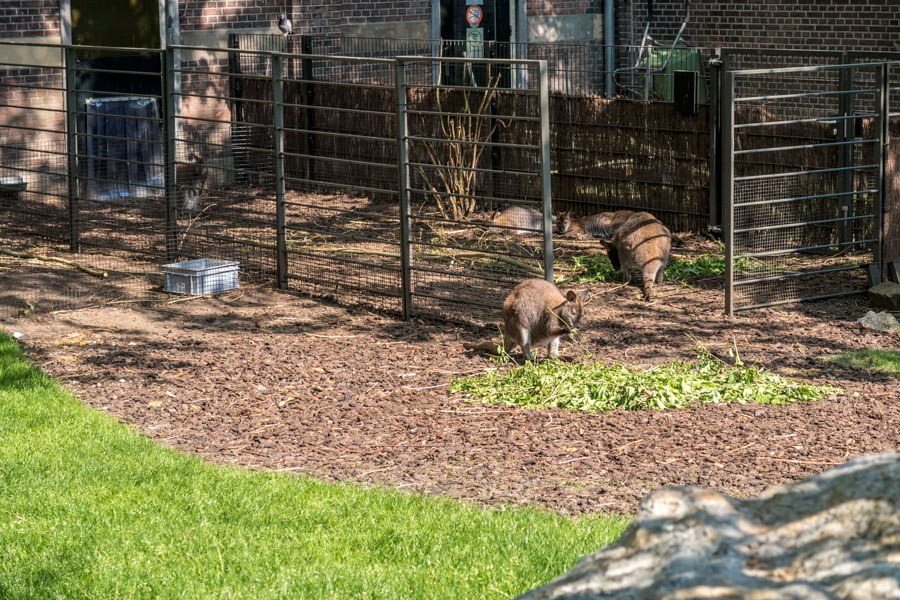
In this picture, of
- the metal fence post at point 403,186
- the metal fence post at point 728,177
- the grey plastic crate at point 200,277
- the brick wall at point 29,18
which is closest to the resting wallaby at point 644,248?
the metal fence post at point 728,177

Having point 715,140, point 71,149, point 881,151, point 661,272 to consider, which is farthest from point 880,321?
point 71,149

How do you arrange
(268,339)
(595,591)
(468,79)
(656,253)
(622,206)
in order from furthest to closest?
(468,79), (622,206), (656,253), (268,339), (595,591)

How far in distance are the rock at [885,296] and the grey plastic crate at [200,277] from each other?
627cm

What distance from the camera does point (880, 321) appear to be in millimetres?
10008

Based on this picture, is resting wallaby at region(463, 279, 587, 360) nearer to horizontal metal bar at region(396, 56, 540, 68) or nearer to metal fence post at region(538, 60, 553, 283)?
metal fence post at region(538, 60, 553, 283)

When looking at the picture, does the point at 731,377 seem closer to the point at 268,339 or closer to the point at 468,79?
the point at 268,339

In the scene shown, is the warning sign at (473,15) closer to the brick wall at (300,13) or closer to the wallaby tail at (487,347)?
the brick wall at (300,13)

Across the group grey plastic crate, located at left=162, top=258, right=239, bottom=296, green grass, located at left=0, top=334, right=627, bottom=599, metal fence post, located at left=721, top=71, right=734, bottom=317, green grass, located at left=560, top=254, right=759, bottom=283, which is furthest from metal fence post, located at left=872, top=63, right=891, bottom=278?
green grass, located at left=0, top=334, right=627, bottom=599

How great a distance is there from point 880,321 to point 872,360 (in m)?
1.28

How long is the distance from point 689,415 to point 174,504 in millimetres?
3472

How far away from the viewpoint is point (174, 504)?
572cm

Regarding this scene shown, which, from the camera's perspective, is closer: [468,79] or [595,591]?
[595,591]

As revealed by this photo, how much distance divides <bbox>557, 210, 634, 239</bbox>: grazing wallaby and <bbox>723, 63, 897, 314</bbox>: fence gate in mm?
1691

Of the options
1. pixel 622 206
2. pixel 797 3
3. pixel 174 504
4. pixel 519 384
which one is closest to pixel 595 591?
pixel 174 504
